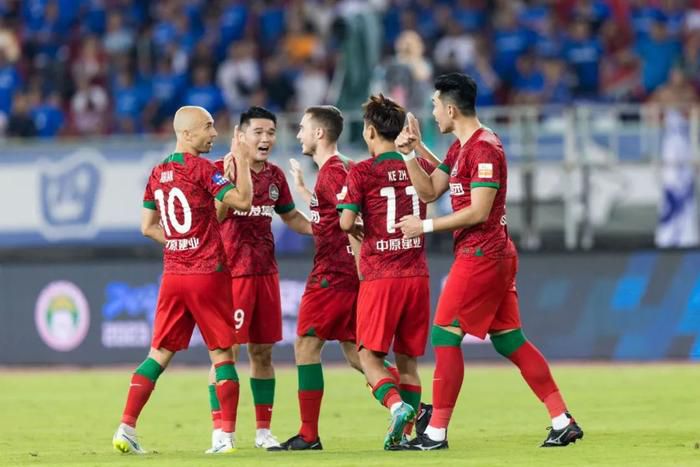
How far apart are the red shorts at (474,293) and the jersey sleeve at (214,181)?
1639mm

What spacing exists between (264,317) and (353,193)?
1414 mm

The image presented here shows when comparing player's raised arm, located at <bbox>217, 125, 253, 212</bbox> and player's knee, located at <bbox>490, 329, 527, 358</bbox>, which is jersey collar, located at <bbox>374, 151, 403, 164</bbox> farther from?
player's knee, located at <bbox>490, 329, 527, 358</bbox>

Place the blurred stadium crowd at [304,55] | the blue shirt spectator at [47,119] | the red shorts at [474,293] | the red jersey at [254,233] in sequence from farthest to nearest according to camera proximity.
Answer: the blue shirt spectator at [47,119], the blurred stadium crowd at [304,55], the red jersey at [254,233], the red shorts at [474,293]

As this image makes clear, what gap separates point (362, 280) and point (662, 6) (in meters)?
14.4

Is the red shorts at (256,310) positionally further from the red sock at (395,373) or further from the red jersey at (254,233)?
the red sock at (395,373)

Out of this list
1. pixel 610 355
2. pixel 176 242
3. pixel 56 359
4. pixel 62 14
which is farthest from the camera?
pixel 62 14

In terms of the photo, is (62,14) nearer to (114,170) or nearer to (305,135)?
(114,170)

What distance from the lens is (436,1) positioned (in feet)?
82.3

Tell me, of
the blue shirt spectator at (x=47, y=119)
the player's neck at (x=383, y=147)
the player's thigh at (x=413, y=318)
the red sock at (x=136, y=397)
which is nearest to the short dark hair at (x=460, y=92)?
the player's neck at (x=383, y=147)

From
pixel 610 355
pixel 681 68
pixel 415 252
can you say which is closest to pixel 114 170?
pixel 610 355

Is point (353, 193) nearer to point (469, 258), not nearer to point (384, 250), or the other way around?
point (384, 250)

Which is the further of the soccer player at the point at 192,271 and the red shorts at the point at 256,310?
the red shorts at the point at 256,310

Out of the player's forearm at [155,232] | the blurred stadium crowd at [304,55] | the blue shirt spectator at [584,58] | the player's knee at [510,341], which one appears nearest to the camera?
the player's knee at [510,341]

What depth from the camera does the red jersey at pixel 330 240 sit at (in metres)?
11.4
